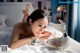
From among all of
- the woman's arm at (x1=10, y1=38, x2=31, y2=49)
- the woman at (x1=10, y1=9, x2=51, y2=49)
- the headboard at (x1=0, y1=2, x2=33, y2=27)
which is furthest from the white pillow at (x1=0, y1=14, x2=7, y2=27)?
the woman's arm at (x1=10, y1=38, x2=31, y2=49)

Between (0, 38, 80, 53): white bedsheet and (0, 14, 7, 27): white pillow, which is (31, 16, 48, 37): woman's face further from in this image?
(0, 14, 7, 27): white pillow

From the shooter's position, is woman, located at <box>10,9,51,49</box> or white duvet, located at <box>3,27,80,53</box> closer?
white duvet, located at <box>3,27,80,53</box>

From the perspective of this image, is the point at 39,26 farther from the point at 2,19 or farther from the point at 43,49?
the point at 2,19

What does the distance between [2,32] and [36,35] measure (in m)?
0.39

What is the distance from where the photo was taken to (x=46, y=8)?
2.11 metres

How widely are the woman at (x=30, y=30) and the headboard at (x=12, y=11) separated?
0.29ft

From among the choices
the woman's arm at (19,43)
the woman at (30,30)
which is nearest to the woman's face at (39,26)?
the woman at (30,30)

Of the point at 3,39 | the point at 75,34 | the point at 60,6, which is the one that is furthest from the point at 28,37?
the point at 75,34

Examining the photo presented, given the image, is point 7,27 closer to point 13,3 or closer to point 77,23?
point 13,3

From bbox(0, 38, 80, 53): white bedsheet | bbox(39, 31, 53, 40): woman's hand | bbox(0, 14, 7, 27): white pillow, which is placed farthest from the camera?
bbox(0, 14, 7, 27): white pillow

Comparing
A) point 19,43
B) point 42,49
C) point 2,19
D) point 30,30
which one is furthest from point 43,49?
point 2,19

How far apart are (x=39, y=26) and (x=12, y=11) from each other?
0.41 m

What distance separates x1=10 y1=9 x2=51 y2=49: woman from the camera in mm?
1771

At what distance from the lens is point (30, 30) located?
6.44 feet
